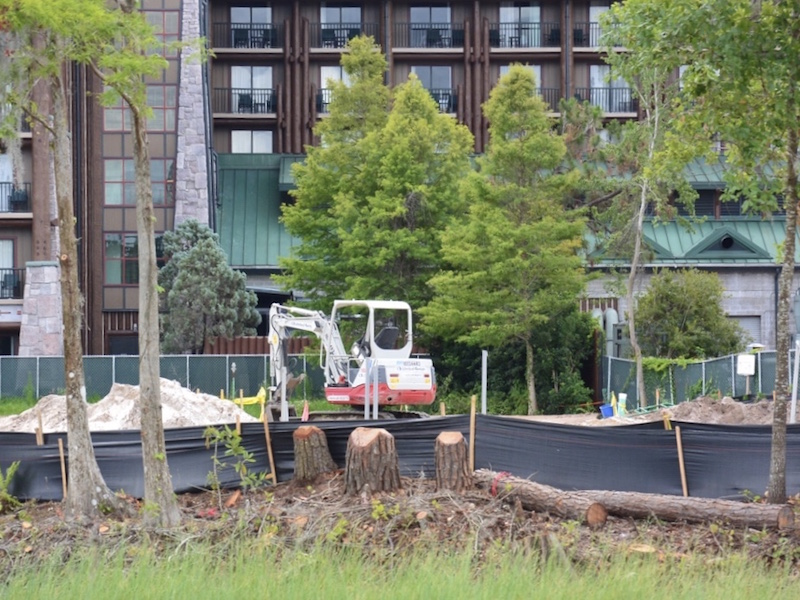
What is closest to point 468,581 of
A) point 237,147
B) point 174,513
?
point 174,513

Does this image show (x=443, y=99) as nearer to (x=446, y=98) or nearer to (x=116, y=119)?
(x=446, y=98)

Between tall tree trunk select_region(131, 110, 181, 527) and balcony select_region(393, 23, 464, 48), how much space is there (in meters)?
45.2

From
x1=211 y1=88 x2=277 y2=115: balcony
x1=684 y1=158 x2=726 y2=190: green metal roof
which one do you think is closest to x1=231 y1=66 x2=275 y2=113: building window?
x1=211 y1=88 x2=277 y2=115: balcony

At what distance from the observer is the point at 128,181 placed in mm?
49938

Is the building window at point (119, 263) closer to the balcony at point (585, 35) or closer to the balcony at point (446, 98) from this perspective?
the balcony at point (446, 98)

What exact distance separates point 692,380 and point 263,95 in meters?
30.1

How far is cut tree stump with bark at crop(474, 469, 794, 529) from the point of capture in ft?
46.5

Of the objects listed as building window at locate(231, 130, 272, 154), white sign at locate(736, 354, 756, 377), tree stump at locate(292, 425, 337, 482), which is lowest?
tree stump at locate(292, 425, 337, 482)

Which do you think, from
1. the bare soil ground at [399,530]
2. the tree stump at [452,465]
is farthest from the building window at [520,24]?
the tree stump at [452,465]

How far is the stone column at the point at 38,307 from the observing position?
44875 mm

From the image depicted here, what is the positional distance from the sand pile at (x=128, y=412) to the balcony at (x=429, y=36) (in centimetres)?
3066

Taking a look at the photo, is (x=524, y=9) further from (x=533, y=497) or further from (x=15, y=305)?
(x=533, y=497)

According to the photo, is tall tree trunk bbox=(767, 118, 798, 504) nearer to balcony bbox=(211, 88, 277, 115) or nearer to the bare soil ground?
the bare soil ground

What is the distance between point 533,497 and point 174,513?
4.23 metres
